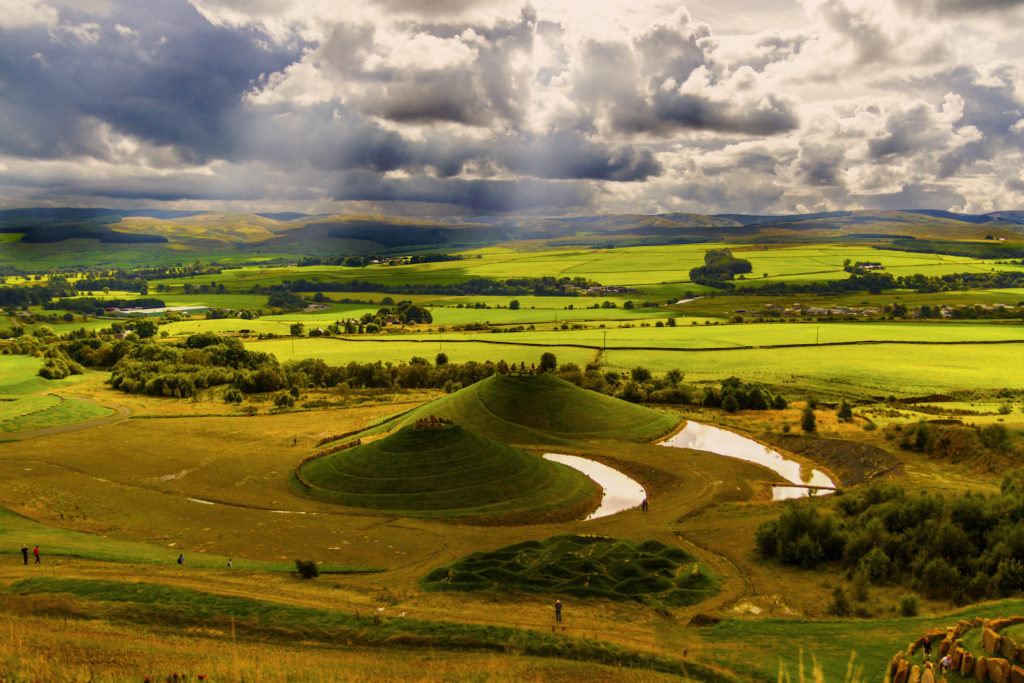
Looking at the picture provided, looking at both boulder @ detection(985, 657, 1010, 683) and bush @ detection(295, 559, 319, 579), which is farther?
bush @ detection(295, 559, 319, 579)

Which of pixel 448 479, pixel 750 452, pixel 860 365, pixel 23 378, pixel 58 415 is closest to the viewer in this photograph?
pixel 448 479

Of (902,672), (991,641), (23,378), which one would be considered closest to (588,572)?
(902,672)

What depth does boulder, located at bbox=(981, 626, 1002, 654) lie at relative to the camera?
864 inches

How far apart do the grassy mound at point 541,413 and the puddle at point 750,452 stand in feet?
9.67

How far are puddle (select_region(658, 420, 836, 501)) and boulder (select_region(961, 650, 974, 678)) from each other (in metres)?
30.9

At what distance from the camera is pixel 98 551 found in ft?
127

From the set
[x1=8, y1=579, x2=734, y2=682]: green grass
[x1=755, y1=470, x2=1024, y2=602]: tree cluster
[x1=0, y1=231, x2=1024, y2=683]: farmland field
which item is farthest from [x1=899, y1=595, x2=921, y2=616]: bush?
[x1=8, y1=579, x2=734, y2=682]: green grass

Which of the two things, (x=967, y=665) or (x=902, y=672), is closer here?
(x=967, y=665)

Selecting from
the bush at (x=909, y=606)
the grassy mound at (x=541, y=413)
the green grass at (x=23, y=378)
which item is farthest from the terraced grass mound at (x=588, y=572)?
the green grass at (x=23, y=378)

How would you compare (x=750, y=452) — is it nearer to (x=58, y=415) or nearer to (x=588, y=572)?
(x=588, y=572)

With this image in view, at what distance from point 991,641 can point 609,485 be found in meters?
34.9

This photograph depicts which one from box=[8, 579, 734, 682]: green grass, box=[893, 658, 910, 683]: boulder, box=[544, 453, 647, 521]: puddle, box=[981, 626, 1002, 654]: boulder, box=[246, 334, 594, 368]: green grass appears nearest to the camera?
box=[981, 626, 1002, 654]: boulder

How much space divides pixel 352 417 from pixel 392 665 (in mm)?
61624

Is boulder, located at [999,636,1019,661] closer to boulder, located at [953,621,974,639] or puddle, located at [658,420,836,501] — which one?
boulder, located at [953,621,974,639]
